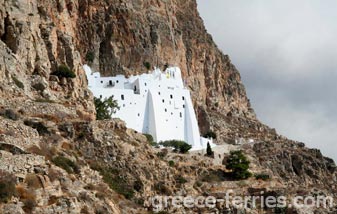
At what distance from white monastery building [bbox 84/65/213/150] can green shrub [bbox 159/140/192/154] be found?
1820 millimetres

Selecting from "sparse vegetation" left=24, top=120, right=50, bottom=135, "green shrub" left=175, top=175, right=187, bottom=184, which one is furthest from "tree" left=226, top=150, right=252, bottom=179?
"sparse vegetation" left=24, top=120, right=50, bottom=135

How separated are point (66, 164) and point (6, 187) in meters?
7.50

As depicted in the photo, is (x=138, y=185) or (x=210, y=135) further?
(x=210, y=135)

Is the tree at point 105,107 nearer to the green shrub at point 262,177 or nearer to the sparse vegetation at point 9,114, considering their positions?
the green shrub at point 262,177

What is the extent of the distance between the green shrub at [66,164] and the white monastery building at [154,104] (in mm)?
27810

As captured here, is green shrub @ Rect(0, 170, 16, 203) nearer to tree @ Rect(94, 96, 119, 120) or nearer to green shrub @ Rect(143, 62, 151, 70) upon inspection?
tree @ Rect(94, 96, 119, 120)

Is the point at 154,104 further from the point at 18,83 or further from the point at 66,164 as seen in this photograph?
the point at 66,164

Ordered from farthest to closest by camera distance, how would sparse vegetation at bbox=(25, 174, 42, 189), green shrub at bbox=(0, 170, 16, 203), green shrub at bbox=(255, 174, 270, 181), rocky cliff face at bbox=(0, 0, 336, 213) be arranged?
green shrub at bbox=(255, 174, 270, 181)
rocky cliff face at bbox=(0, 0, 336, 213)
sparse vegetation at bbox=(25, 174, 42, 189)
green shrub at bbox=(0, 170, 16, 203)

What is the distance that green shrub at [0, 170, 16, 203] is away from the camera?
22719 mm

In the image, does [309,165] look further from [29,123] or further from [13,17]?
[29,123]

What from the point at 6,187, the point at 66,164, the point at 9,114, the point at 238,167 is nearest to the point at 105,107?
the point at 238,167

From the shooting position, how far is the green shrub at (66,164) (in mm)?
29827

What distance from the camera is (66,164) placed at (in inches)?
1195

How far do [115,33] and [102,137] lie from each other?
38.9 meters
